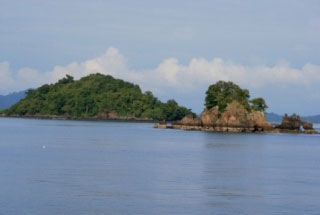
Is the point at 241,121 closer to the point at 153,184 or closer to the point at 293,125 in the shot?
the point at 293,125

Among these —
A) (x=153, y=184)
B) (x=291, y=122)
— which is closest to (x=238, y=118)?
(x=291, y=122)

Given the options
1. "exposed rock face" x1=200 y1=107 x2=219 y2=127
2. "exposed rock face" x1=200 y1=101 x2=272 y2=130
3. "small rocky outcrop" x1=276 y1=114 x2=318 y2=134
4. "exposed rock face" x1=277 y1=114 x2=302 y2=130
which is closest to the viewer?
"exposed rock face" x1=200 y1=101 x2=272 y2=130

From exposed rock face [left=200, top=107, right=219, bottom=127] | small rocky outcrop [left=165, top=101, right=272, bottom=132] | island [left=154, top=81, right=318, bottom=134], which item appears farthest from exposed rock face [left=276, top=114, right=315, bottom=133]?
exposed rock face [left=200, top=107, right=219, bottom=127]

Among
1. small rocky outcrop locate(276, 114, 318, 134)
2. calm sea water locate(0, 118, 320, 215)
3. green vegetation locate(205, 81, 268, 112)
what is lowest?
calm sea water locate(0, 118, 320, 215)

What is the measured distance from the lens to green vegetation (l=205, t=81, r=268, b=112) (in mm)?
163750

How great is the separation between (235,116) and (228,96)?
495 inches

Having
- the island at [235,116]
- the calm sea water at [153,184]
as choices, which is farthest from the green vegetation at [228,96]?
the calm sea water at [153,184]

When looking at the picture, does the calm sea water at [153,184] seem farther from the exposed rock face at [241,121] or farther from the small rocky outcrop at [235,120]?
the exposed rock face at [241,121]

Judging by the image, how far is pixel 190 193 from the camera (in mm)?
42094

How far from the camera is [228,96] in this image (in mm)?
165750

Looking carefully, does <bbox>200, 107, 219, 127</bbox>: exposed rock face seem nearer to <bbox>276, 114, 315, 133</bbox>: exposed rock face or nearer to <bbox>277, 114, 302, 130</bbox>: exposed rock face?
<bbox>276, 114, 315, 133</bbox>: exposed rock face

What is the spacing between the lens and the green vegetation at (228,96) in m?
164

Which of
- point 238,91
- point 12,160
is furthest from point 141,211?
point 238,91

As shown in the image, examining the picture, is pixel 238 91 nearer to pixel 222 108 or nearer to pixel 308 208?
pixel 222 108
